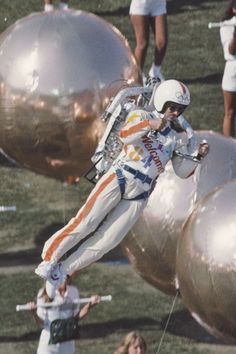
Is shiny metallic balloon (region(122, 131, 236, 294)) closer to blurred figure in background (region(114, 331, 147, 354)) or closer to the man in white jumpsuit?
the man in white jumpsuit

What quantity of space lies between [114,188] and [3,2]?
757 cm

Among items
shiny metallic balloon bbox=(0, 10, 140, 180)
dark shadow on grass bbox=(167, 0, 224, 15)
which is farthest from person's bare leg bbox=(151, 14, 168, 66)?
shiny metallic balloon bbox=(0, 10, 140, 180)

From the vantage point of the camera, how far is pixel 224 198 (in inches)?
402

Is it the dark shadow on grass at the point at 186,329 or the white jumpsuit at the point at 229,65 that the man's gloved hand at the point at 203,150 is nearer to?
the dark shadow on grass at the point at 186,329

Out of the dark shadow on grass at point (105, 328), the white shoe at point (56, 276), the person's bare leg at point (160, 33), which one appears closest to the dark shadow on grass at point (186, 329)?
the dark shadow on grass at point (105, 328)

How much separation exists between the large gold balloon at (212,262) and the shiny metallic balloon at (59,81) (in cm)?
146

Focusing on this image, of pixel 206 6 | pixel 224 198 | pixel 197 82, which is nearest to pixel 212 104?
pixel 197 82

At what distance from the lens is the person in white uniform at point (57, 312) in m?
11.3

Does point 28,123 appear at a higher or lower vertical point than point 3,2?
higher

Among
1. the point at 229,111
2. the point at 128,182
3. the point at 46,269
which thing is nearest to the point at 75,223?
the point at 46,269

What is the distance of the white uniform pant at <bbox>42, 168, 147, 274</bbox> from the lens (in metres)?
10.2

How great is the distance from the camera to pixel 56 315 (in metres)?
11.3

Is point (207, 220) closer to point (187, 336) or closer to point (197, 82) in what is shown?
point (187, 336)

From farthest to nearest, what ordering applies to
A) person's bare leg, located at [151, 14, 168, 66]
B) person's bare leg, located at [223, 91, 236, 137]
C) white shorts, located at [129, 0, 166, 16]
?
person's bare leg, located at [151, 14, 168, 66] < white shorts, located at [129, 0, 166, 16] < person's bare leg, located at [223, 91, 236, 137]
